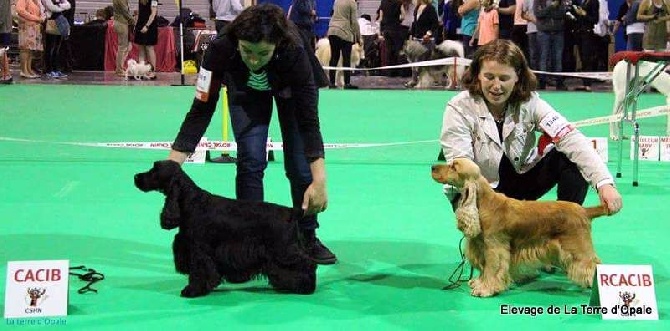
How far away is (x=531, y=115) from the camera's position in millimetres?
3584

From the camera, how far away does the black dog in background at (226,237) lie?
3.23m

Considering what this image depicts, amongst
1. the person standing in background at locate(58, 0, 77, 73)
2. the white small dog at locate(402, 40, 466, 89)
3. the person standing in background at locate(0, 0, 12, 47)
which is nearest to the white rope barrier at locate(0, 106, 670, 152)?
the person standing in background at locate(0, 0, 12, 47)

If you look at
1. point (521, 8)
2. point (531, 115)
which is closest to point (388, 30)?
point (521, 8)

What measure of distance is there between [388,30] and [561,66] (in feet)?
9.00

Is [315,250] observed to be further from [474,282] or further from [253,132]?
[474,282]

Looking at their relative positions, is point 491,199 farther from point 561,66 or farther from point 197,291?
point 561,66

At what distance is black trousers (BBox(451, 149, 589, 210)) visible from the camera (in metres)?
3.67

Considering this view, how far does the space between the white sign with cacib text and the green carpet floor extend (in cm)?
8

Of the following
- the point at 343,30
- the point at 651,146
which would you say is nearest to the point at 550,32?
the point at 343,30

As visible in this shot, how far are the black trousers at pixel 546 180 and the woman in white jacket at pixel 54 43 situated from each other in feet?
36.8

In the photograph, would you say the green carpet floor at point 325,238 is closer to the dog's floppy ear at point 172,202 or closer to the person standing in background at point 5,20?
the dog's floppy ear at point 172,202

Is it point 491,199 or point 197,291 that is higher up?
point 491,199

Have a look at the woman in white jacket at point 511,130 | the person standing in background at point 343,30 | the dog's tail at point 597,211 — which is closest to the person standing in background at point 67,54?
the person standing in background at point 343,30

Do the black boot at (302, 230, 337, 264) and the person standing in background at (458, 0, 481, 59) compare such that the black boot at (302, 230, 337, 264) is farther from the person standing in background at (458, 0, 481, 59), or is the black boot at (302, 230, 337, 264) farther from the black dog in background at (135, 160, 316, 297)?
the person standing in background at (458, 0, 481, 59)
